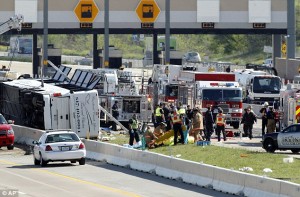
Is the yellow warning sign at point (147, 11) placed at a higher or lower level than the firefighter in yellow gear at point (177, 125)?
higher

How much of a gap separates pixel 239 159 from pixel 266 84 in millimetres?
31608

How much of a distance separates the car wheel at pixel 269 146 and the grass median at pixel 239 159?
2.49m

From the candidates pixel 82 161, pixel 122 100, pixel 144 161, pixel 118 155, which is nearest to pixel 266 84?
pixel 122 100

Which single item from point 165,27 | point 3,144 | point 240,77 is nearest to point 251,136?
point 3,144

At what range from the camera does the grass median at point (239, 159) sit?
30734mm

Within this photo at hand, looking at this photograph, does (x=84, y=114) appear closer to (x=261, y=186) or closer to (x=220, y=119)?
(x=220, y=119)

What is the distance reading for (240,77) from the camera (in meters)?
70.9

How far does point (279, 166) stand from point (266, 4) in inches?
1784

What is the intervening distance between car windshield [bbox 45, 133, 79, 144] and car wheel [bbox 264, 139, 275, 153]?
730 cm

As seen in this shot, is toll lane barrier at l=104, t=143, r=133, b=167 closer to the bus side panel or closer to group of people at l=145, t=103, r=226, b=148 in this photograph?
group of people at l=145, t=103, r=226, b=148

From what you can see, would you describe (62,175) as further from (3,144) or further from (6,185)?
(3,144)

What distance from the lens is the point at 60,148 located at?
36.8m


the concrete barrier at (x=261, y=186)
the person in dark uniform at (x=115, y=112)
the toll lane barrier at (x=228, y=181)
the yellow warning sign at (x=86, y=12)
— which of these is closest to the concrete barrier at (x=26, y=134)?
the person in dark uniform at (x=115, y=112)

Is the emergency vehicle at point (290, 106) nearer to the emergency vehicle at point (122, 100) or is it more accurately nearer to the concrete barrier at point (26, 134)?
the emergency vehicle at point (122, 100)
